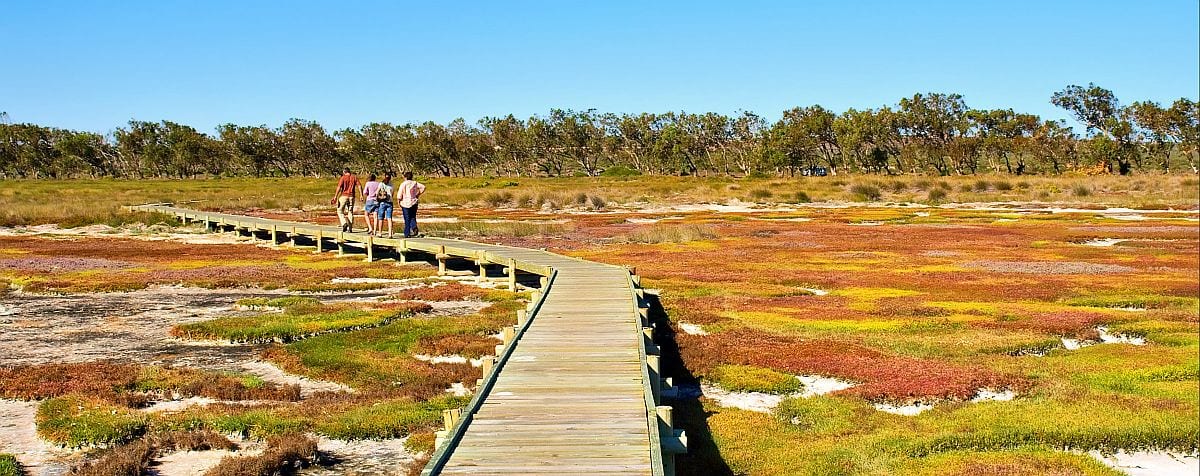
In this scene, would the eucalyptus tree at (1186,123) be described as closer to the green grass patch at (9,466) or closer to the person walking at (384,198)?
the person walking at (384,198)

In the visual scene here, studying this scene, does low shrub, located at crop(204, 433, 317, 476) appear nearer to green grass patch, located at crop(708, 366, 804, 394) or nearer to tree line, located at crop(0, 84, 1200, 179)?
green grass patch, located at crop(708, 366, 804, 394)

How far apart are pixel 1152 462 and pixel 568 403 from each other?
633 cm

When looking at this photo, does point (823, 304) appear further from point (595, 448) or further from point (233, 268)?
point (233, 268)

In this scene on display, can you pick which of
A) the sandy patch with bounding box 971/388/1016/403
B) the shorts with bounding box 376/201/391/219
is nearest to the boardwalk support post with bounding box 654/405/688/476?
the sandy patch with bounding box 971/388/1016/403

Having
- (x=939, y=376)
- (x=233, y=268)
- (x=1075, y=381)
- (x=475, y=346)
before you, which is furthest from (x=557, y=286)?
(x=233, y=268)

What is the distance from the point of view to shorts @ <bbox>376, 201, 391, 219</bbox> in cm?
3117

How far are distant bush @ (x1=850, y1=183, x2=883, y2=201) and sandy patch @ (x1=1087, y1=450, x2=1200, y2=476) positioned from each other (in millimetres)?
73600

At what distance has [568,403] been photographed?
378 inches

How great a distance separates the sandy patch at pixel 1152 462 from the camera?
9.66 meters

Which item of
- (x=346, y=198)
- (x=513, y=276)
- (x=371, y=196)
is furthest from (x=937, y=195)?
(x=513, y=276)

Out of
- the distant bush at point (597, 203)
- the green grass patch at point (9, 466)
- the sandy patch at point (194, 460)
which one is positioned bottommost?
the sandy patch at point (194, 460)

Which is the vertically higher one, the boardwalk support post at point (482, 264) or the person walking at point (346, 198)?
the person walking at point (346, 198)

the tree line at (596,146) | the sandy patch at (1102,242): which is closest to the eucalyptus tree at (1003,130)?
the tree line at (596,146)

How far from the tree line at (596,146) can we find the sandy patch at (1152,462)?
408ft
